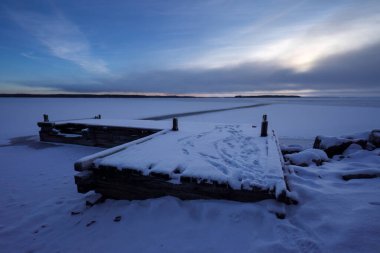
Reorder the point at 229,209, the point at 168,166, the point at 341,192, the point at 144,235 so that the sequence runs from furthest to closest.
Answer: the point at 168,166 < the point at 341,192 < the point at 229,209 < the point at 144,235

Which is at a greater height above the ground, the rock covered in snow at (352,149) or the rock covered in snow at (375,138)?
the rock covered in snow at (375,138)

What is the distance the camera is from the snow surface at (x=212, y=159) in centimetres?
359

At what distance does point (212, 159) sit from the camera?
4516 millimetres

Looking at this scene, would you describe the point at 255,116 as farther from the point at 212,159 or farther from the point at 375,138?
the point at 212,159

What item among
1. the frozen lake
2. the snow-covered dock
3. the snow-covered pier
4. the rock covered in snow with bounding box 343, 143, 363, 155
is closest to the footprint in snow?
the snow-covered pier

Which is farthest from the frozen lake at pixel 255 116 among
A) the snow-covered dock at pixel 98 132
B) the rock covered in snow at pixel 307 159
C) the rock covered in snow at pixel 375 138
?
the rock covered in snow at pixel 307 159

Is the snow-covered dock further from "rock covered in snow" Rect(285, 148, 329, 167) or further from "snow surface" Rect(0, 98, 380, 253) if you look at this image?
"rock covered in snow" Rect(285, 148, 329, 167)

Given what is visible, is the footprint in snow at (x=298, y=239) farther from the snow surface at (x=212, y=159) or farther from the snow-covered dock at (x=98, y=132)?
the snow-covered dock at (x=98, y=132)

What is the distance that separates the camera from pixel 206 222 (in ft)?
10.5

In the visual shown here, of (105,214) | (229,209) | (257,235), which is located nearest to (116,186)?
(105,214)

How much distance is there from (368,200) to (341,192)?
16.2 inches

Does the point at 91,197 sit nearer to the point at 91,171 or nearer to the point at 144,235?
the point at 91,171

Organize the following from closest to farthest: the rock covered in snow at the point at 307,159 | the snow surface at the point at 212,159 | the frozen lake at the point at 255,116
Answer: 1. the snow surface at the point at 212,159
2. the rock covered in snow at the point at 307,159
3. the frozen lake at the point at 255,116

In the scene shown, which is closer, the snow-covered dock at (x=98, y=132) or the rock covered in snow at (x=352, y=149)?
the rock covered in snow at (x=352, y=149)
